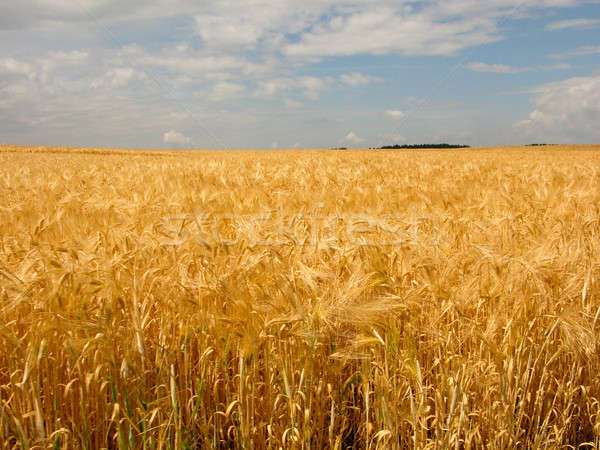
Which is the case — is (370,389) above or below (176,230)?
below

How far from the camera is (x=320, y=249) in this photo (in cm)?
192

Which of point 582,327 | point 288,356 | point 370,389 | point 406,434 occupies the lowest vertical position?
point 406,434

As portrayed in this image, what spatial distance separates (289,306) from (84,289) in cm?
70

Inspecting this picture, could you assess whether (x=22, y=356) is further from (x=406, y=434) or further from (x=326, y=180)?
(x=326, y=180)

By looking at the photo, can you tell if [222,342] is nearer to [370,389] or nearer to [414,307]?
[370,389]

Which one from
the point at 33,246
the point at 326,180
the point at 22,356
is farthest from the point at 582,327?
the point at 326,180

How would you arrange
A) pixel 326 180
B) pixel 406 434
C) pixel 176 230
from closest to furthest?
pixel 406 434 → pixel 176 230 → pixel 326 180

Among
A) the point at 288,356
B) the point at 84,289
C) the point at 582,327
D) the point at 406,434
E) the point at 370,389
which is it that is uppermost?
the point at 84,289

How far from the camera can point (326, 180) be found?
19.3 ft

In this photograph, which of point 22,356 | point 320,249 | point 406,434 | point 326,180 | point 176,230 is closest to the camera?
point 22,356

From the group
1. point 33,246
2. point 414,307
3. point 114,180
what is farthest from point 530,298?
point 114,180

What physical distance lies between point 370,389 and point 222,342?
1.99 feet

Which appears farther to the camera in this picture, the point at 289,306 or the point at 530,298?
the point at 530,298

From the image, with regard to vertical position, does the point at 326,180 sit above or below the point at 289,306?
above
